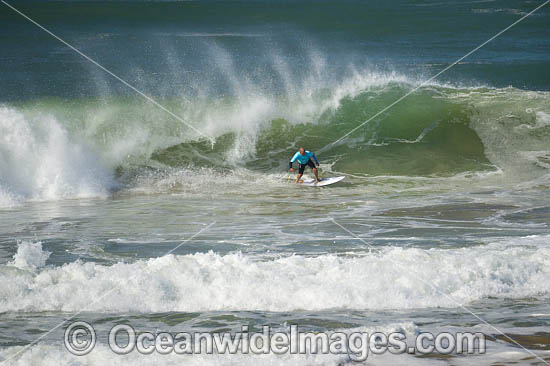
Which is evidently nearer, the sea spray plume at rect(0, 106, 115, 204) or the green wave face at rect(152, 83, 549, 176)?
the sea spray plume at rect(0, 106, 115, 204)

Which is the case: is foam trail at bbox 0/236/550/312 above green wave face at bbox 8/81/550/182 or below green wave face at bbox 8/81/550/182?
below

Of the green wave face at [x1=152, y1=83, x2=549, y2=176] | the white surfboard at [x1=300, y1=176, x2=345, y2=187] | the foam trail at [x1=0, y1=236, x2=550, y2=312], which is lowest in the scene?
the foam trail at [x1=0, y1=236, x2=550, y2=312]

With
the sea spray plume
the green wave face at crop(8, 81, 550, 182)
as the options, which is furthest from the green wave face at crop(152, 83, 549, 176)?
the sea spray plume

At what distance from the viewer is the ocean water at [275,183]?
616 cm

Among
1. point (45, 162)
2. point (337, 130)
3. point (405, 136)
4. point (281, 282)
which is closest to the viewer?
point (281, 282)

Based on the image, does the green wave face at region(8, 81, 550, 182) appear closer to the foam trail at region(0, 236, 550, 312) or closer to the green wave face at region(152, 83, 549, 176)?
the green wave face at region(152, 83, 549, 176)

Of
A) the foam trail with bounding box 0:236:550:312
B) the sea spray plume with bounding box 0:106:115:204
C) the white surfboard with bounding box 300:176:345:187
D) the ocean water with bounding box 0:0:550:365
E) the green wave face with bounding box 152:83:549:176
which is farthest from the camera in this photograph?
the green wave face with bounding box 152:83:549:176

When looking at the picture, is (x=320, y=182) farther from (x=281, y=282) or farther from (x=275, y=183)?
(x=281, y=282)

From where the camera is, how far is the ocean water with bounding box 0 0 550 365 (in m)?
6.16

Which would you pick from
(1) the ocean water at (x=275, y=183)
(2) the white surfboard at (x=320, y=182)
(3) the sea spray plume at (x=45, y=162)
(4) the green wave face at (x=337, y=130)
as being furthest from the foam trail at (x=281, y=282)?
(4) the green wave face at (x=337, y=130)

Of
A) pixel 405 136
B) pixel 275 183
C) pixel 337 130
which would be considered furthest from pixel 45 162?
pixel 405 136

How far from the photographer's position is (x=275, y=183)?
14234 mm

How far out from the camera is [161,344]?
530 cm

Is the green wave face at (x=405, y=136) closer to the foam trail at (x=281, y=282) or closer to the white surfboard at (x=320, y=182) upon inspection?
the white surfboard at (x=320, y=182)
